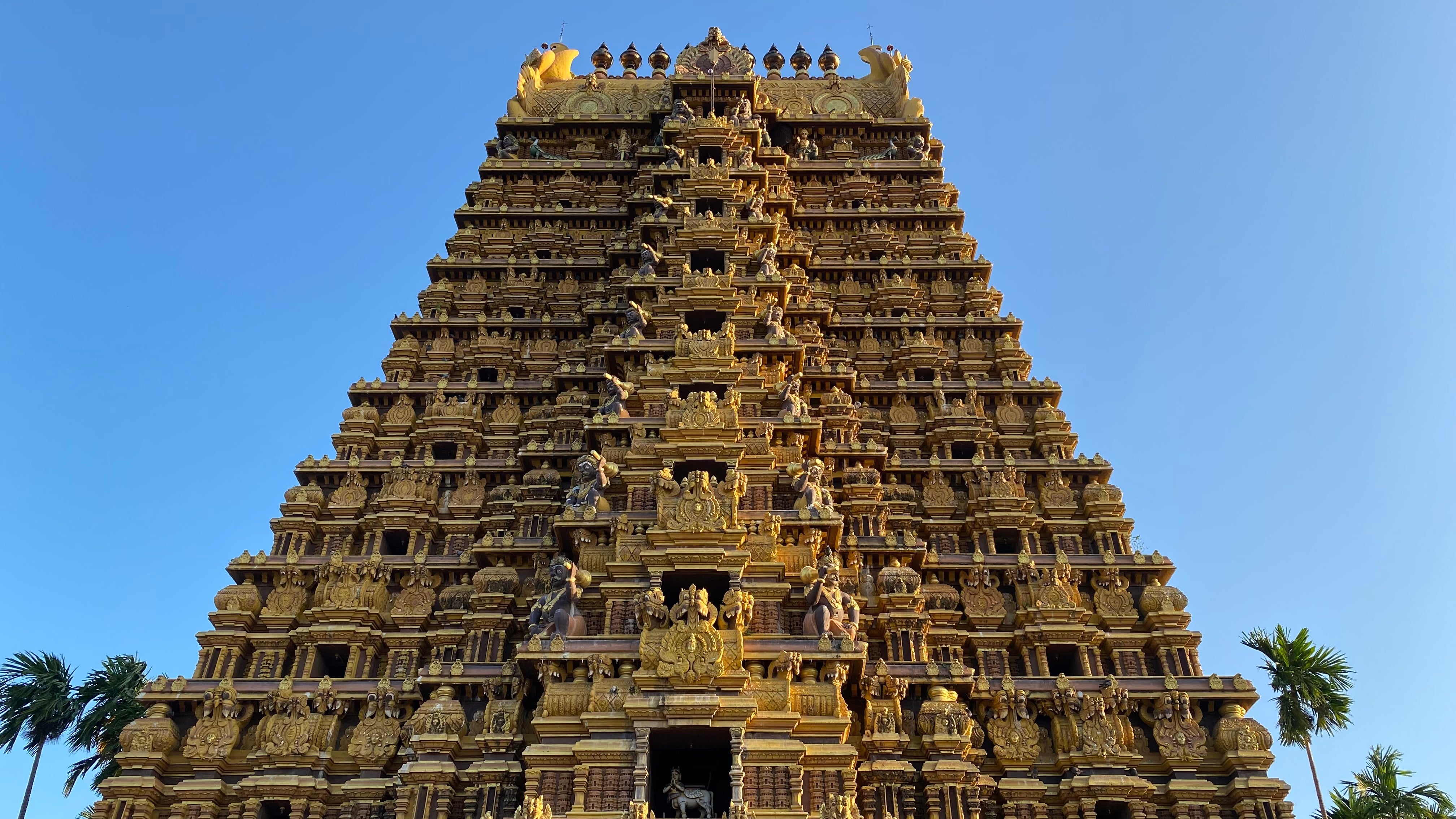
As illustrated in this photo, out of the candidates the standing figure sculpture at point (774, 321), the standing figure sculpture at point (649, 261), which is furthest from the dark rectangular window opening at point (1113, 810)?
the standing figure sculpture at point (649, 261)

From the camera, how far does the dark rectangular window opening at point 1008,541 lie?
33.8 metres

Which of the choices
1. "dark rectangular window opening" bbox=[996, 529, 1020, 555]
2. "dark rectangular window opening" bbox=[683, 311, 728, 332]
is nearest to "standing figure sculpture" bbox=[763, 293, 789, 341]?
"dark rectangular window opening" bbox=[683, 311, 728, 332]

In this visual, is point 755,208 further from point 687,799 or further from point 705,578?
point 687,799

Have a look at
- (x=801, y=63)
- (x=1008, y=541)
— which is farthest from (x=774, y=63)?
(x=1008, y=541)

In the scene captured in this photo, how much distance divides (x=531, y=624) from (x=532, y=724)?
2.69 meters

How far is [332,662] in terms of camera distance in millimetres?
31781

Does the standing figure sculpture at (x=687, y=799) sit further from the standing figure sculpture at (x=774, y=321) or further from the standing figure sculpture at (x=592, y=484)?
the standing figure sculpture at (x=774, y=321)

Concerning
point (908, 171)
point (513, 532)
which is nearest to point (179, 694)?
point (513, 532)

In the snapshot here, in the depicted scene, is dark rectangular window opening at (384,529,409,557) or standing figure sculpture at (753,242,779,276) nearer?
dark rectangular window opening at (384,529,409,557)

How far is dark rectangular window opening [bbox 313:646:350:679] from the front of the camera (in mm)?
30812

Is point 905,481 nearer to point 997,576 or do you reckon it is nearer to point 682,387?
point 997,576

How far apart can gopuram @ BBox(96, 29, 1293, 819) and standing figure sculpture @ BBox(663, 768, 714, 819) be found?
9 centimetres

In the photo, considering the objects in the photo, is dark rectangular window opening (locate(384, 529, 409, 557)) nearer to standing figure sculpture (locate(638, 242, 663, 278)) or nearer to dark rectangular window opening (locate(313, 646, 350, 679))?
dark rectangular window opening (locate(313, 646, 350, 679))

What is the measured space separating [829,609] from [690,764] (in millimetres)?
4356
